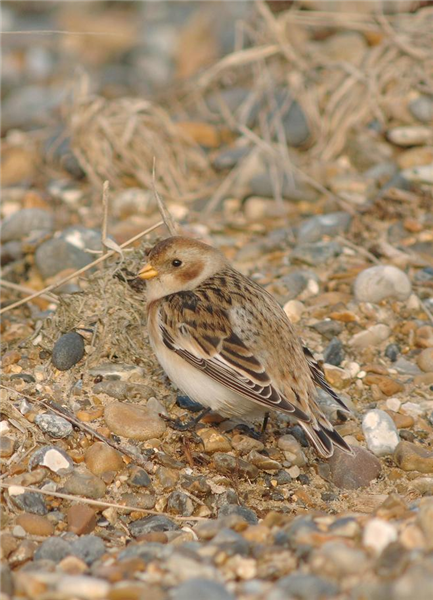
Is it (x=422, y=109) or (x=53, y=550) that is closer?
(x=53, y=550)

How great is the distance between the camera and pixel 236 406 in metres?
3.87

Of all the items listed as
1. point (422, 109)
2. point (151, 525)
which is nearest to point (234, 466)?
point (151, 525)

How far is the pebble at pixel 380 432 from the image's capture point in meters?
4.05

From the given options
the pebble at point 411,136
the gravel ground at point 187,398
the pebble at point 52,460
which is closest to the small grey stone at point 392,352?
the gravel ground at point 187,398

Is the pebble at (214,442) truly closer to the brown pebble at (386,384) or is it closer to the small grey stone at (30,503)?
the small grey stone at (30,503)

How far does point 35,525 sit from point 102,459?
1.55 feet

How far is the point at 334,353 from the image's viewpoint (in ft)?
15.1

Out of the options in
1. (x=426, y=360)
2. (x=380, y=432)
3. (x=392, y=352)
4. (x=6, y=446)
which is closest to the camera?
(x=6, y=446)

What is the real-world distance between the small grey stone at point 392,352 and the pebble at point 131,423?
1406 millimetres

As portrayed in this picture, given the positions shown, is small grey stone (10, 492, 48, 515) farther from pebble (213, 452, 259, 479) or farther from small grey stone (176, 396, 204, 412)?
small grey stone (176, 396, 204, 412)

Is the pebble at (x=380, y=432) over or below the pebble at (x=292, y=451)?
below

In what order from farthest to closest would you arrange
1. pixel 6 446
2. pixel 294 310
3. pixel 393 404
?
pixel 294 310 → pixel 393 404 → pixel 6 446

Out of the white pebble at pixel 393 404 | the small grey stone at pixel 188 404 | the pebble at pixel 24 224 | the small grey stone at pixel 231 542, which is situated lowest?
the pebble at pixel 24 224

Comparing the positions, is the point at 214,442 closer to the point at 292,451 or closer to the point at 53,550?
the point at 292,451
